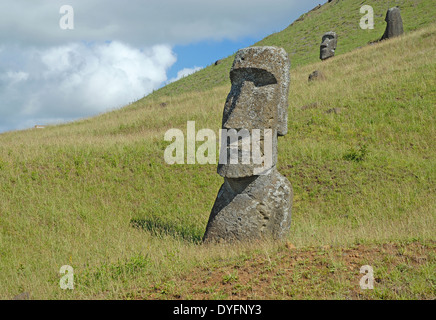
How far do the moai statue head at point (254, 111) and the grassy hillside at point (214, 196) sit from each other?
4.75 feet

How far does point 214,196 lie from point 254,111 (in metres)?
5.26

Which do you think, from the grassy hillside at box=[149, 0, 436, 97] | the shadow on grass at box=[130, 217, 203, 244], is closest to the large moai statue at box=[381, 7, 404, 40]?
the grassy hillside at box=[149, 0, 436, 97]

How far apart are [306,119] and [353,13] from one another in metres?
37.5

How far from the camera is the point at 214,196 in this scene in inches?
493

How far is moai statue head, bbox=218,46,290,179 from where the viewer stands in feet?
25.0

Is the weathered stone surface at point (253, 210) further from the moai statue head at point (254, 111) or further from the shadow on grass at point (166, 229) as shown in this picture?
the shadow on grass at point (166, 229)

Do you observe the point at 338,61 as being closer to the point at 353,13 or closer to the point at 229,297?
the point at 353,13

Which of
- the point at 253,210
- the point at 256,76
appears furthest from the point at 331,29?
the point at 253,210

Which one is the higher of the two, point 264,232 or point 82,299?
point 264,232

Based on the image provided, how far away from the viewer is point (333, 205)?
37.7 feet

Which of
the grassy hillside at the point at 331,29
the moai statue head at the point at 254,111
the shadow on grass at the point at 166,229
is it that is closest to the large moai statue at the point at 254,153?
the moai statue head at the point at 254,111

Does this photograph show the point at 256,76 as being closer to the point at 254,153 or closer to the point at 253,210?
the point at 254,153

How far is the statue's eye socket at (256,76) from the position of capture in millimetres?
7766
